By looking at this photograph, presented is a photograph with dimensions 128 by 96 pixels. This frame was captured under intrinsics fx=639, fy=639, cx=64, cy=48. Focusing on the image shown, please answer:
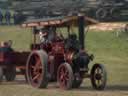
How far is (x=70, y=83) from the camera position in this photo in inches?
736

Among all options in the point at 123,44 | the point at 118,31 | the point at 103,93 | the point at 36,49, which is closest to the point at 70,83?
the point at 103,93

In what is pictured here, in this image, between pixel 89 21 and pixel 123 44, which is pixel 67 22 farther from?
pixel 123 44

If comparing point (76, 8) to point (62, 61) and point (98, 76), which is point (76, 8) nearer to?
point (62, 61)

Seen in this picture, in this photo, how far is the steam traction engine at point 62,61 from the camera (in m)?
19.1

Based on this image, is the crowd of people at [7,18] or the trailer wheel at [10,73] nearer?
the trailer wheel at [10,73]

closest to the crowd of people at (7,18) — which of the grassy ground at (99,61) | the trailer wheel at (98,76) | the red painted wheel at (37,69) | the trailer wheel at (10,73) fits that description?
the grassy ground at (99,61)

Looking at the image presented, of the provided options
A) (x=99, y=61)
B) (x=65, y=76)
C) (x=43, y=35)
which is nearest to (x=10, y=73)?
(x=43, y=35)

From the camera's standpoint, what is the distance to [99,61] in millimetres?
30812

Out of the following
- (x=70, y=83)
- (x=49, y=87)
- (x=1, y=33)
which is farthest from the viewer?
(x=1, y=33)

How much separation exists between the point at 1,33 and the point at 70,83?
889 inches

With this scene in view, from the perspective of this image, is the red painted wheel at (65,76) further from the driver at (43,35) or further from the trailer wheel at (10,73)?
the trailer wheel at (10,73)

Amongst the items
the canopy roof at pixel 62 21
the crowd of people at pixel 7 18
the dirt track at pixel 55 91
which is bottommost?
the crowd of people at pixel 7 18

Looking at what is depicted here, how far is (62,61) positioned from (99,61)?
11.1m

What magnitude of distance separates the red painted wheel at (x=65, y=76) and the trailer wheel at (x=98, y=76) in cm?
106
